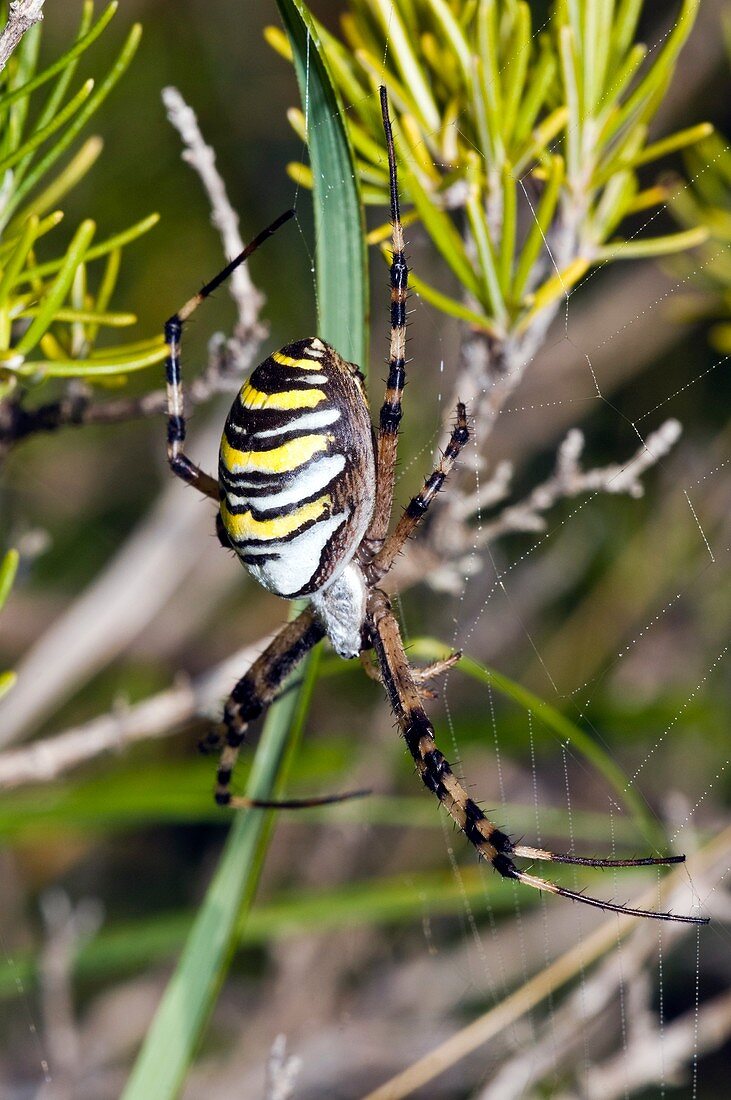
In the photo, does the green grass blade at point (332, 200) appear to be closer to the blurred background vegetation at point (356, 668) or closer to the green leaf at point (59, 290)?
the green leaf at point (59, 290)

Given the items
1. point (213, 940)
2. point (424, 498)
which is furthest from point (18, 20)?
point (213, 940)

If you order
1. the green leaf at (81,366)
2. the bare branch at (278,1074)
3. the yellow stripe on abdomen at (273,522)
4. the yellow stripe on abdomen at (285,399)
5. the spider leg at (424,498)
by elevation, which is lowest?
the bare branch at (278,1074)

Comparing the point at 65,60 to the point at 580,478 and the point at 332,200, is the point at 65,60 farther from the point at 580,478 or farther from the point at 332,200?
the point at 580,478

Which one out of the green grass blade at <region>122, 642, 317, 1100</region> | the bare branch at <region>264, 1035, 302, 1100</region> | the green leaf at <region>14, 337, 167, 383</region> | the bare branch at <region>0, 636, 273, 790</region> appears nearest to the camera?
the green leaf at <region>14, 337, 167, 383</region>

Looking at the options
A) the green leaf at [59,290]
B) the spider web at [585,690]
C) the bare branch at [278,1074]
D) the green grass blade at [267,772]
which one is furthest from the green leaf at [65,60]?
the spider web at [585,690]

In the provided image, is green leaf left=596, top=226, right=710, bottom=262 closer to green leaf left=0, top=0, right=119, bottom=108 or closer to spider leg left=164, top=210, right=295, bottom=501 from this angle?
spider leg left=164, top=210, right=295, bottom=501

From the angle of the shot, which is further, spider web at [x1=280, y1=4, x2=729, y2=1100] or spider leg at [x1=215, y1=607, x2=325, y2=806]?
spider web at [x1=280, y1=4, x2=729, y2=1100]

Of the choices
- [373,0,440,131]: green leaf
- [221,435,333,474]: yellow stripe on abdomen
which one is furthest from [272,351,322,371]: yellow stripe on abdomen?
[373,0,440,131]: green leaf
